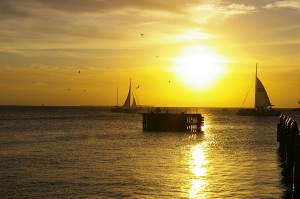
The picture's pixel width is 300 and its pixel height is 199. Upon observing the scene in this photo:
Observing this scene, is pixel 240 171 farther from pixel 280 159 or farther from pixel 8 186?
pixel 8 186

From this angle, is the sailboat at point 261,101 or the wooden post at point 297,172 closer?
the wooden post at point 297,172

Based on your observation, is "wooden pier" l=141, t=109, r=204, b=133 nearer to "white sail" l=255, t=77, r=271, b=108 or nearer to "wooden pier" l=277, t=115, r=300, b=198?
"wooden pier" l=277, t=115, r=300, b=198

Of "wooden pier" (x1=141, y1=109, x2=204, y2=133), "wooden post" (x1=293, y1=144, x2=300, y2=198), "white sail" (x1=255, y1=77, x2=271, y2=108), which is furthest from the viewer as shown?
"white sail" (x1=255, y1=77, x2=271, y2=108)

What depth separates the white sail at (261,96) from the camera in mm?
173875

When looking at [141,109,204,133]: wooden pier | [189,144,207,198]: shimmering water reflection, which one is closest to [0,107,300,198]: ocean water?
[189,144,207,198]: shimmering water reflection

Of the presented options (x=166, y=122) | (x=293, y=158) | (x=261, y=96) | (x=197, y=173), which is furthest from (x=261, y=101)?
(x=293, y=158)

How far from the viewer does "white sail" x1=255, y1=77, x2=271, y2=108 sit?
173875 millimetres

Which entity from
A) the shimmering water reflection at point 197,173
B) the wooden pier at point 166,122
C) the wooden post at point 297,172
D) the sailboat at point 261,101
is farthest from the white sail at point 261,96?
the wooden post at point 297,172

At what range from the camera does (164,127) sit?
312 ft

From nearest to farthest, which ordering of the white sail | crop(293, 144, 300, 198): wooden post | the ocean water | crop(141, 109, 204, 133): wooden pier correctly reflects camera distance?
crop(293, 144, 300, 198): wooden post < the ocean water < crop(141, 109, 204, 133): wooden pier < the white sail

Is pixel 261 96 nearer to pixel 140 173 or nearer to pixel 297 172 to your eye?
pixel 140 173

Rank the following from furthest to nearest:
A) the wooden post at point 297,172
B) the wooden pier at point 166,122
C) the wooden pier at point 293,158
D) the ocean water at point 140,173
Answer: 1. the wooden pier at point 166,122
2. the ocean water at point 140,173
3. the wooden pier at point 293,158
4. the wooden post at point 297,172

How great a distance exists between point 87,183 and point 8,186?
16.2ft

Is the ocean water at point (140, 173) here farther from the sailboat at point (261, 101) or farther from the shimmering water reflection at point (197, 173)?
the sailboat at point (261, 101)
